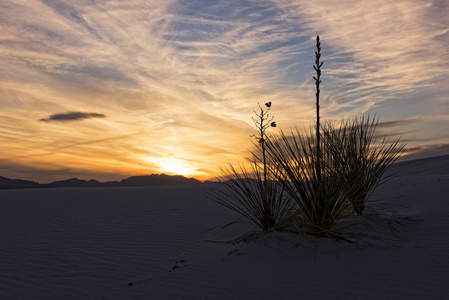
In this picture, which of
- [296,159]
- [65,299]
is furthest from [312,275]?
[65,299]

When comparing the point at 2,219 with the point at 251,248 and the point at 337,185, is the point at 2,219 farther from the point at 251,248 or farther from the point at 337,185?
the point at 337,185

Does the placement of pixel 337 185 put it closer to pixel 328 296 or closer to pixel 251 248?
pixel 251 248

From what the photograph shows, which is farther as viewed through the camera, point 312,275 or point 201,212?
point 201,212

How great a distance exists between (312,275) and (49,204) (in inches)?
329

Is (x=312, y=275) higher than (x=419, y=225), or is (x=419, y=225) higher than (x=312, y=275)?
(x=419, y=225)

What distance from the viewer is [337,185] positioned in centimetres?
414

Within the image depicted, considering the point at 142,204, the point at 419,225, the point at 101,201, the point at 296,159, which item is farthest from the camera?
the point at 101,201

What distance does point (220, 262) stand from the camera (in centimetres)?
385

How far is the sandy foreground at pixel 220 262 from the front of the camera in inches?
123

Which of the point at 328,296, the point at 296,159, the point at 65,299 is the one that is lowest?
the point at 65,299

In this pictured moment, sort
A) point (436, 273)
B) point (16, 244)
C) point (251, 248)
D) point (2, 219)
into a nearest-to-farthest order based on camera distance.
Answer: point (436, 273), point (251, 248), point (16, 244), point (2, 219)

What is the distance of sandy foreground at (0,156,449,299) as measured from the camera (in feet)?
10.2

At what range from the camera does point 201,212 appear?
7.79 m

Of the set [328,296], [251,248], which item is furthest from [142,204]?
[328,296]
